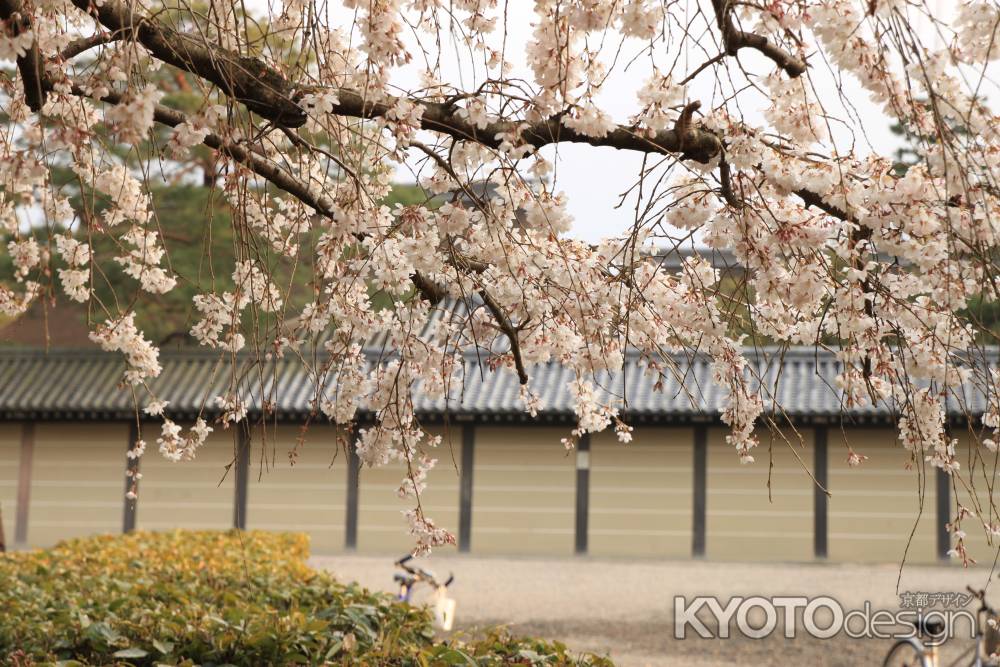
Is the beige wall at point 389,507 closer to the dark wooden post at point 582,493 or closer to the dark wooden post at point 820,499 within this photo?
the dark wooden post at point 582,493

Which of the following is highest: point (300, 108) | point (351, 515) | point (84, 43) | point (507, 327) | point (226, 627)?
point (84, 43)

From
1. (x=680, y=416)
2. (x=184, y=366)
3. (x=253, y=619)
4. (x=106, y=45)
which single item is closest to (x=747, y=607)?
(x=680, y=416)

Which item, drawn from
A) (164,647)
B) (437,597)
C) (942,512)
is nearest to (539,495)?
(942,512)

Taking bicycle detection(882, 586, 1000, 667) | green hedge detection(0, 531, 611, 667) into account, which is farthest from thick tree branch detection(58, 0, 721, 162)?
bicycle detection(882, 586, 1000, 667)

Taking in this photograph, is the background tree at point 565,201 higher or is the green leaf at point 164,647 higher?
the background tree at point 565,201

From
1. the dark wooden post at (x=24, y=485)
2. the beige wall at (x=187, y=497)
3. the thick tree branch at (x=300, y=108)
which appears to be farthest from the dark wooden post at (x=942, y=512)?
the dark wooden post at (x=24, y=485)

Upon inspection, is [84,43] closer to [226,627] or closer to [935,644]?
[226,627]

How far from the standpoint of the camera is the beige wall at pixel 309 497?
45.1 feet

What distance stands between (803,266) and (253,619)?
7.27 feet

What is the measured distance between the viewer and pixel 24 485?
14.2 metres

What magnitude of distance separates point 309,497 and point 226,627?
10542 mm

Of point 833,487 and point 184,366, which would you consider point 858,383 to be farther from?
point 184,366

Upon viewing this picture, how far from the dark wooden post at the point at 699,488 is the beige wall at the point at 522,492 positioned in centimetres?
152

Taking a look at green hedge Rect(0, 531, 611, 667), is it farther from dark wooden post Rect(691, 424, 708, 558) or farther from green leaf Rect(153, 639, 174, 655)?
dark wooden post Rect(691, 424, 708, 558)
